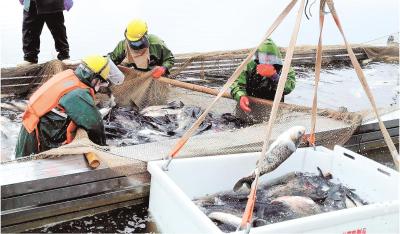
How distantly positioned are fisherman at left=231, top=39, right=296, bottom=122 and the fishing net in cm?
3

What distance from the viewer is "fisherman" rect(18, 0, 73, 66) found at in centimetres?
745

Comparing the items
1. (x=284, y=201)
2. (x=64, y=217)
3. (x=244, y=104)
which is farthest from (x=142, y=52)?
(x=284, y=201)

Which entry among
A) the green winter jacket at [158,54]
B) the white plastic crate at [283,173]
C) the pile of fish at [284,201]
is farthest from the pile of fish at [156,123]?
the pile of fish at [284,201]

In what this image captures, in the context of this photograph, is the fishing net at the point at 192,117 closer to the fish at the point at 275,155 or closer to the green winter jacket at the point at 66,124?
the green winter jacket at the point at 66,124

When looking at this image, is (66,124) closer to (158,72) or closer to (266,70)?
(158,72)

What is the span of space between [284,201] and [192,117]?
254 centimetres

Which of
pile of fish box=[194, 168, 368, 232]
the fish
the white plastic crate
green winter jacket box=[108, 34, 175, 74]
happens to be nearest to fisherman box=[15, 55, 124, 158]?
the white plastic crate

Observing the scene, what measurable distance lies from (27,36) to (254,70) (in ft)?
13.3

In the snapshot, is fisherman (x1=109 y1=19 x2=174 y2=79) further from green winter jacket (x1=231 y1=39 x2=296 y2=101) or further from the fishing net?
green winter jacket (x1=231 y1=39 x2=296 y2=101)

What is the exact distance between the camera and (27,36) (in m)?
7.64

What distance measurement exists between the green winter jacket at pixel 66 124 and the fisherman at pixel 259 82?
7.12ft

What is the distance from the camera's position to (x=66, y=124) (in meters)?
4.64

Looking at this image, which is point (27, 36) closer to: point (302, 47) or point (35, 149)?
point (35, 149)

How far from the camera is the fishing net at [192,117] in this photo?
413 cm
